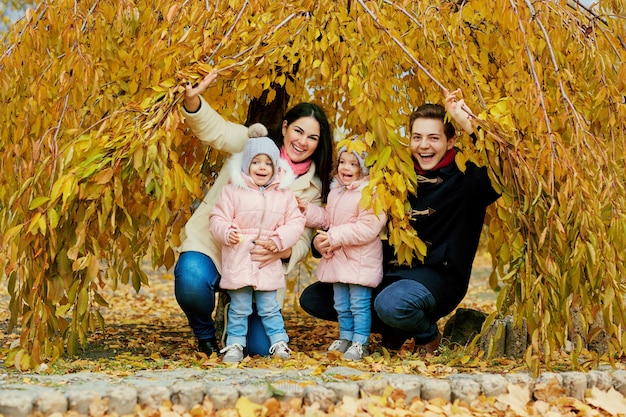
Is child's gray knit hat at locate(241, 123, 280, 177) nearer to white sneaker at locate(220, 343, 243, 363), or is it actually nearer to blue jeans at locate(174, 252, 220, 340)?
blue jeans at locate(174, 252, 220, 340)

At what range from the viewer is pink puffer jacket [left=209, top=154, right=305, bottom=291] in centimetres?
358

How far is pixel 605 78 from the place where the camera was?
12.1 feet

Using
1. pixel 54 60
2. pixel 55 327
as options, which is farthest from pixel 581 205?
pixel 54 60

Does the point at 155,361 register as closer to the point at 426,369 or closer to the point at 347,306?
the point at 347,306

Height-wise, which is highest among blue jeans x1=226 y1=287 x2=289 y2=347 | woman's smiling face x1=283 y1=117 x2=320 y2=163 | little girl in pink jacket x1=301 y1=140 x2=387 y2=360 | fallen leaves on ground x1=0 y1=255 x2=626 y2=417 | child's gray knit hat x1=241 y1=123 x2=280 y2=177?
woman's smiling face x1=283 y1=117 x2=320 y2=163

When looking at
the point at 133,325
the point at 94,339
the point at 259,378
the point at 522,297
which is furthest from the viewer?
the point at 133,325

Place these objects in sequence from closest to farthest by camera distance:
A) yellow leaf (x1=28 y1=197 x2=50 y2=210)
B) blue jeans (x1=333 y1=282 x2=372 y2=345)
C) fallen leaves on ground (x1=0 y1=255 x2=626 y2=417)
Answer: fallen leaves on ground (x1=0 y1=255 x2=626 y2=417) < yellow leaf (x1=28 y1=197 x2=50 y2=210) < blue jeans (x1=333 y1=282 x2=372 y2=345)

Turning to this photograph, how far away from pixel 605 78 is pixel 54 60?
8.39 ft

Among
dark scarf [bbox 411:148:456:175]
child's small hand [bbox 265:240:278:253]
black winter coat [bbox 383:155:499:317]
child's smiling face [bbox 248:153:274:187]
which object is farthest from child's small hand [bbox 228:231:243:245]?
dark scarf [bbox 411:148:456:175]

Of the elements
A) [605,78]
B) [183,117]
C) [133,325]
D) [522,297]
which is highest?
[605,78]

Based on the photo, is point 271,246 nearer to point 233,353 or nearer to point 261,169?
point 261,169

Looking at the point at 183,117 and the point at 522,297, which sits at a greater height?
the point at 183,117

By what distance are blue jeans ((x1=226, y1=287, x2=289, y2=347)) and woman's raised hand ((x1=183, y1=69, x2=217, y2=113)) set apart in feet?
2.69

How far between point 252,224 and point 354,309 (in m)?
0.60
